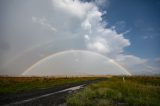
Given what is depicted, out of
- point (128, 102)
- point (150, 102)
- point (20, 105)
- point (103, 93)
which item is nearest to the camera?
point (20, 105)

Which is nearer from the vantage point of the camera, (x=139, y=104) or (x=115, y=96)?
(x=139, y=104)

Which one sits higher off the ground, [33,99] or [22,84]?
[22,84]

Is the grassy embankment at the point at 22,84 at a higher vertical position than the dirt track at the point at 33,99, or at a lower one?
higher

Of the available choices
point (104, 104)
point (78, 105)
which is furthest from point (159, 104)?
point (78, 105)

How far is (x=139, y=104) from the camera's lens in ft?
35.1

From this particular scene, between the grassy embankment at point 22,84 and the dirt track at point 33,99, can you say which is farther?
the grassy embankment at point 22,84

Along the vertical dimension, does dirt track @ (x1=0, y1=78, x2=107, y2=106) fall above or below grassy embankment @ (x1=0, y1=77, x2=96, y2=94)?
below

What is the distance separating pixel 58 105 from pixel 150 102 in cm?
620

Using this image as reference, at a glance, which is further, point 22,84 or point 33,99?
point 22,84

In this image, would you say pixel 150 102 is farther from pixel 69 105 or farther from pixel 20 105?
pixel 20 105

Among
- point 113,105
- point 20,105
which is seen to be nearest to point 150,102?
point 113,105

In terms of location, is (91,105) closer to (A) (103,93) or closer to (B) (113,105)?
(B) (113,105)

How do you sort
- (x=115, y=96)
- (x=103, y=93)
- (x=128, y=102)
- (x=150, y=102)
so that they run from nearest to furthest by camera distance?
(x=150, y=102) → (x=128, y=102) → (x=115, y=96) → (x=103, y=93)

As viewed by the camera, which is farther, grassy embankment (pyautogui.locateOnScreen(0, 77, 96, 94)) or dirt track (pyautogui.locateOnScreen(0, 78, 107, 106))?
grassy embankment (pyautogui.locateOnScreen(0, 77, 96, 94))
